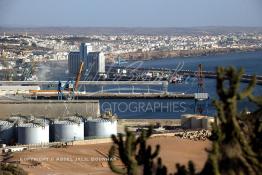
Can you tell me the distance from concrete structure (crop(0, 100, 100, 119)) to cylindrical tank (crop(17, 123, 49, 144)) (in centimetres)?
147

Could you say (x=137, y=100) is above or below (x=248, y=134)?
below

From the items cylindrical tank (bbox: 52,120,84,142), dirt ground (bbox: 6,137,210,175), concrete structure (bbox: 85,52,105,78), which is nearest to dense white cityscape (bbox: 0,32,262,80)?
concrete structure (bbox: 85,52,105,78)

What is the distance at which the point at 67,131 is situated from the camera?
35.9ft

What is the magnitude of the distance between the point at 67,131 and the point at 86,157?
1.71 m

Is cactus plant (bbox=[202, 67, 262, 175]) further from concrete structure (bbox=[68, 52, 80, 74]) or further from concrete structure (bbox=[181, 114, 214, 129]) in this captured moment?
concrete structure (bbox=[68, 52, 80, 74])

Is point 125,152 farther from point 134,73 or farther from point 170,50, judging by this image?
point 170,50

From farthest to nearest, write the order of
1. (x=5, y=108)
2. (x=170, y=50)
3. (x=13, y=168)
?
1. (x=170, y=50)
2. (x=5, y=108)
3. (x=13, y=168)

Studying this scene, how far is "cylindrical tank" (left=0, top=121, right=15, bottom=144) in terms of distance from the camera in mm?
10836

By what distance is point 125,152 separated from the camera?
10.5 ft

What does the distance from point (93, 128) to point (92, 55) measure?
2517 cm

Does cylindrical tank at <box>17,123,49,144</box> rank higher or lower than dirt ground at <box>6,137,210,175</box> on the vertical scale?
higher

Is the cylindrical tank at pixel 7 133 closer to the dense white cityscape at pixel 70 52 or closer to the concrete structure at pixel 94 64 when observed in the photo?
the dense white cityscape at pixel 70 52

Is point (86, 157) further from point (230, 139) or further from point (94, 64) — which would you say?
point (94, 64)

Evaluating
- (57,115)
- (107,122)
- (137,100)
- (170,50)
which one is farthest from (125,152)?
(170,50)
